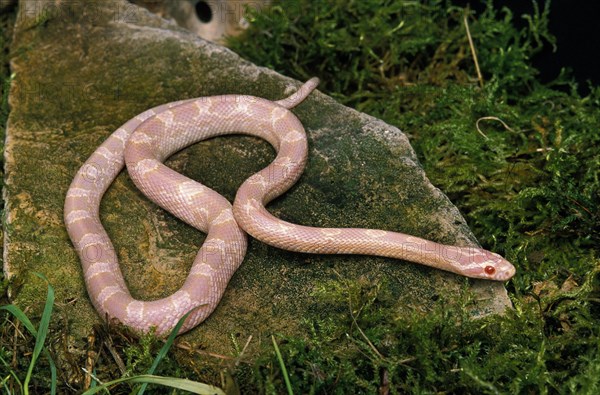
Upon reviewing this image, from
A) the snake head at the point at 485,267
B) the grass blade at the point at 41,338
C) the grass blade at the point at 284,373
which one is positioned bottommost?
the grass blade at the point at 41,338

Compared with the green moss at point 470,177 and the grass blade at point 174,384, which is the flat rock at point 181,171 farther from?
the grass blade at point 174,384

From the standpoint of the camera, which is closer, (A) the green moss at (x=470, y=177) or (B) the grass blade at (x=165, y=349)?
(B) the grass blade at (x=165, y=349)

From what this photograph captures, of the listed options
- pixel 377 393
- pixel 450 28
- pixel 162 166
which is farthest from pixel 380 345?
pixel 450 28

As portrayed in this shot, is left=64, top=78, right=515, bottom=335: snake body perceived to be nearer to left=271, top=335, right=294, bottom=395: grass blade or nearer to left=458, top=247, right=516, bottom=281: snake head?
left=458, top=247, right=516, bottom=281: snake head

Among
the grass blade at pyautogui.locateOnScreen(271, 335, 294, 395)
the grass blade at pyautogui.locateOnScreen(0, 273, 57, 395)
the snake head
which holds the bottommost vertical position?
the grass blade at pyautogui.locateOnScreen(0, 273, 57, 395)

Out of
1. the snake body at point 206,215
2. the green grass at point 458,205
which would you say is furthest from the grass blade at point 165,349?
the snake body at point 206,215

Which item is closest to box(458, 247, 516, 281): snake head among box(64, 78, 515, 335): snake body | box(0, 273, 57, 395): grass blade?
box(64, 78, 515, 335): snake body

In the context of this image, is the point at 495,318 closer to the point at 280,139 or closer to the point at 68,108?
the point at 280,139
